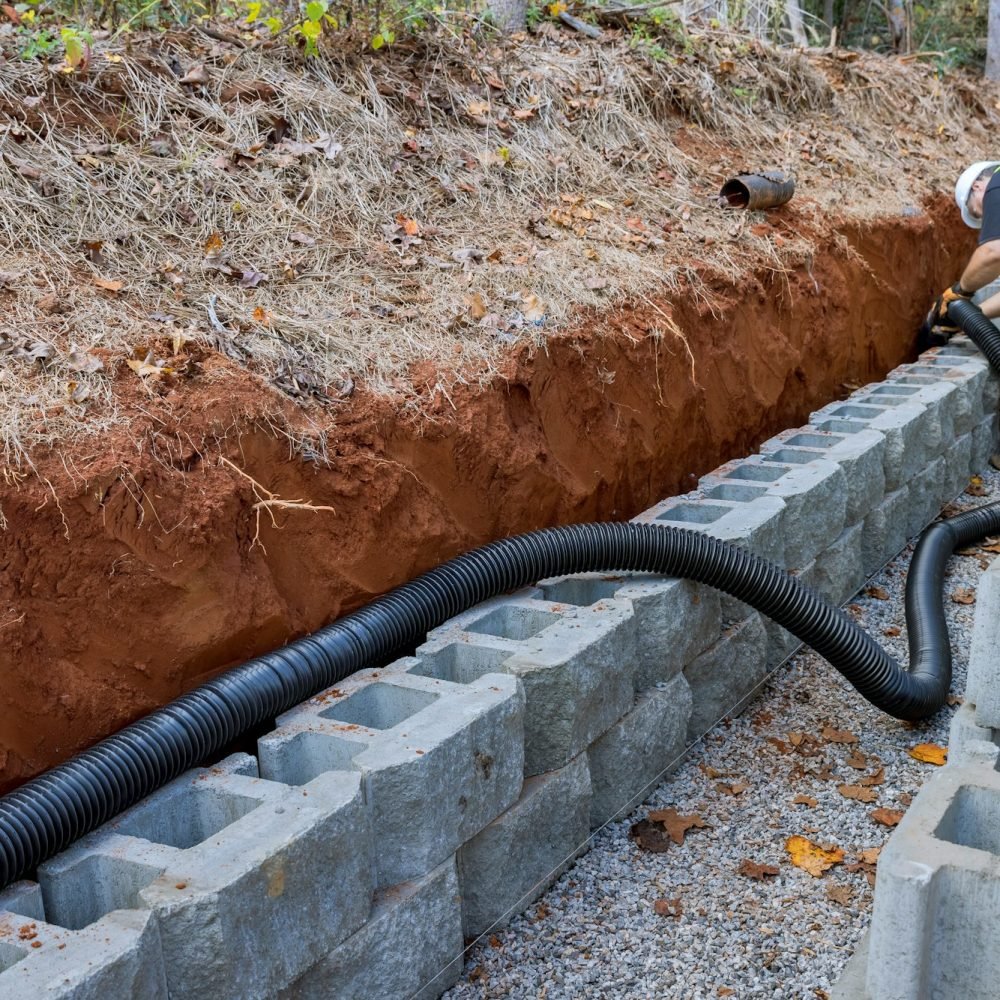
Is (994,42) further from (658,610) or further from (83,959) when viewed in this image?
(83,959)

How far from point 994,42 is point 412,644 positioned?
1466cm

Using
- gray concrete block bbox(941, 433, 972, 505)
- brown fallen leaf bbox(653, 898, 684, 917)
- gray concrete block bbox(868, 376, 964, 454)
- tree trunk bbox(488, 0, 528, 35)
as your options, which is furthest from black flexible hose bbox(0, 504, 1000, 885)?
tree trunk bbox(488, 0, 528, 35)

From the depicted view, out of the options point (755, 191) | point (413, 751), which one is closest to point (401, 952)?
point (413, 751)

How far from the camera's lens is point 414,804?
3154 mm

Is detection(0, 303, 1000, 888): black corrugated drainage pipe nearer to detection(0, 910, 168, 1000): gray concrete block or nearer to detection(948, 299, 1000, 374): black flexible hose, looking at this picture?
detection(0, 910, 168, 1000): gray concrete block

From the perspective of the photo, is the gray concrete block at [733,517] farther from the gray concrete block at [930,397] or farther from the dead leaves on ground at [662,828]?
the gray concrete block at [930,397]

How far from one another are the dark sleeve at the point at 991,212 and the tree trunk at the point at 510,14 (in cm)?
366

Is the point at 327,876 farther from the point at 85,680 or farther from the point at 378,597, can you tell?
the point at 378,597

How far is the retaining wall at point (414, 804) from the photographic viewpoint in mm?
2631

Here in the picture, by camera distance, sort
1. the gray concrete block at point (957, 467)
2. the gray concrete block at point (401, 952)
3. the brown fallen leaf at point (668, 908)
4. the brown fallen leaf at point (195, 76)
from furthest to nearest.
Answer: the gray concrete block at point (957, 467)
the brown fallen leaf at point (195, 76)
the brown fallen leaf at point (668, 908)
the gray concrete block at point (401, 952)

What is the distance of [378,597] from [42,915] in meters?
1.60

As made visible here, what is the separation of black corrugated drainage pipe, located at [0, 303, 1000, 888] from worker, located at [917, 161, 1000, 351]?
3.04 m

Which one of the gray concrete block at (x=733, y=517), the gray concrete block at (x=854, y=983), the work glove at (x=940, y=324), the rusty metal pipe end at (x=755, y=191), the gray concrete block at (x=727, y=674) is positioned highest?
the rusty metal pipe end at (x=755, y=191)

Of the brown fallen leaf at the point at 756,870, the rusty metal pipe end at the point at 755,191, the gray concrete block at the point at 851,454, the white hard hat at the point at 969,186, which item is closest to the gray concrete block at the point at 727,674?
the brown fallen leaf at the point at 756,870
